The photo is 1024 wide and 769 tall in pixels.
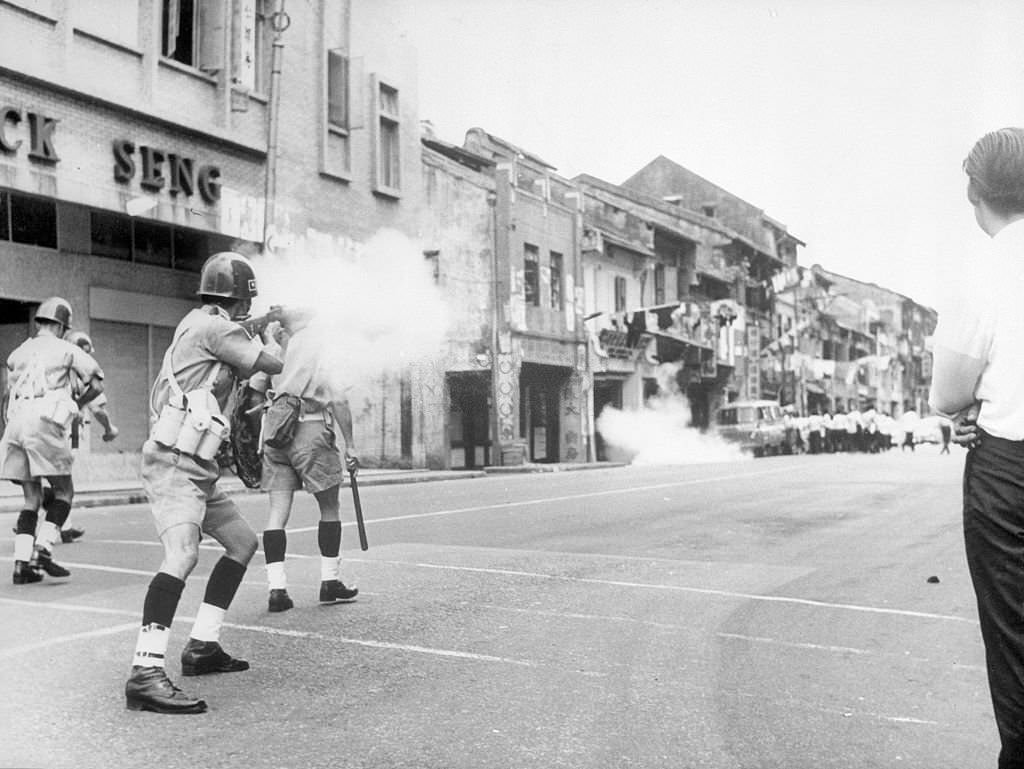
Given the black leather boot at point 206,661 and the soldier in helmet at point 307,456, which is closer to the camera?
the black leather boot at point 206,661

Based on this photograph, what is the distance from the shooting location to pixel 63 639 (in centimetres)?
541

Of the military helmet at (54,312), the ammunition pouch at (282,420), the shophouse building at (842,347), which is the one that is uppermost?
the shophouse building at (842,347)

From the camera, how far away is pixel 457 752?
3785mm

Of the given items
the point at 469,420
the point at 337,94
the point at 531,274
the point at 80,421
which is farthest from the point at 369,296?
the point at 531,274

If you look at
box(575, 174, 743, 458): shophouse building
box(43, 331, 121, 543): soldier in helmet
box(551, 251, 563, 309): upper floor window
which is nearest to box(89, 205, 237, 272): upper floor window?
box(43, 331, 121, 543): soldier in helmet

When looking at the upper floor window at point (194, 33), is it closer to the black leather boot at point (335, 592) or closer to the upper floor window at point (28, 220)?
the upper floor window at point (28, 220)

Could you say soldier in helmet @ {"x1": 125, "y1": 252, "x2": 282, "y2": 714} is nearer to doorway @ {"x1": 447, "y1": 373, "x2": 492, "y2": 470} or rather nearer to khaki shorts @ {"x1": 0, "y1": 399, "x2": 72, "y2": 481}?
khaki shorts @ {"x1": 0, "y1": 399, "x2": 72, "y2": 481}

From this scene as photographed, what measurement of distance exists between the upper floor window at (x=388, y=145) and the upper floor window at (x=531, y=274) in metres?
12.2

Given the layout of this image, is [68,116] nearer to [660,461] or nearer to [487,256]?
[487,256]

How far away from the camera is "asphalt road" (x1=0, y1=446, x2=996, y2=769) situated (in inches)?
152

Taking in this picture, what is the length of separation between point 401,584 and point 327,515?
39.8 inches

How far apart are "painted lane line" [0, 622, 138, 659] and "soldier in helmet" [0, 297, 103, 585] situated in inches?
77.6

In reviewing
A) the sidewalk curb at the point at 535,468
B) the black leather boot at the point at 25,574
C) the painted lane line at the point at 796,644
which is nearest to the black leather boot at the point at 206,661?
the painted lane line at the point at 796,644

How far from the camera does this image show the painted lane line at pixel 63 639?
5137 mm
